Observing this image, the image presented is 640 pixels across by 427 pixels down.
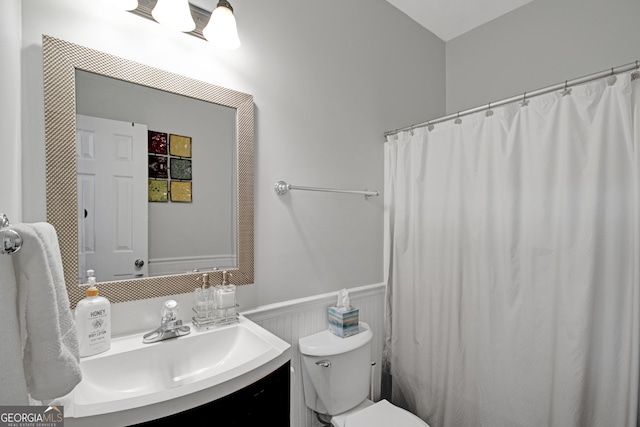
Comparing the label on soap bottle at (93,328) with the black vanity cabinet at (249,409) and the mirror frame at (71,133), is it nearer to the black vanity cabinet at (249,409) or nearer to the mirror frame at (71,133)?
the mirror frame at (71,133)

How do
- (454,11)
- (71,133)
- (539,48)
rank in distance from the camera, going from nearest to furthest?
(71,133) < (539,48) < (454,11)

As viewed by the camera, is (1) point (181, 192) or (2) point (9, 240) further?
(1) point (181, 192)

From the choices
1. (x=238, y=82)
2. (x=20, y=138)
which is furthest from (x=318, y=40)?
(x=20, y=138)

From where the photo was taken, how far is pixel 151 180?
1.15 meters

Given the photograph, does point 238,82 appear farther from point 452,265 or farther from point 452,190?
point 452,265

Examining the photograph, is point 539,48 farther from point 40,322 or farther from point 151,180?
point 40,322

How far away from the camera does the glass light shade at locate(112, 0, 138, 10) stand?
101 cm

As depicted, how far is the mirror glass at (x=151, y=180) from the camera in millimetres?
1010

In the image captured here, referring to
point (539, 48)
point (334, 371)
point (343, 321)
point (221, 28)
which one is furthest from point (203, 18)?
point (539, 48)

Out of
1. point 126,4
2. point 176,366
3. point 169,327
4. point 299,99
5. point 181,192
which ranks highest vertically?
point 126,4

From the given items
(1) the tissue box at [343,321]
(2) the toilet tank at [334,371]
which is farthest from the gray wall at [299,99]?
(2) the toilet tank at [334,371]

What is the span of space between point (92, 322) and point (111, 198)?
0.40 metres

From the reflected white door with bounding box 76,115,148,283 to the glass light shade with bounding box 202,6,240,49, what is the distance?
434mm

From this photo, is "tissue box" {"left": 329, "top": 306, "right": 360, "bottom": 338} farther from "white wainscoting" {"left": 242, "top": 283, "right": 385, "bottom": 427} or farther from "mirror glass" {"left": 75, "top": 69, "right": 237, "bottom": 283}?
"mirror glass" {"left": 75, "top": 69, "right": 237, "bottom": 283}
